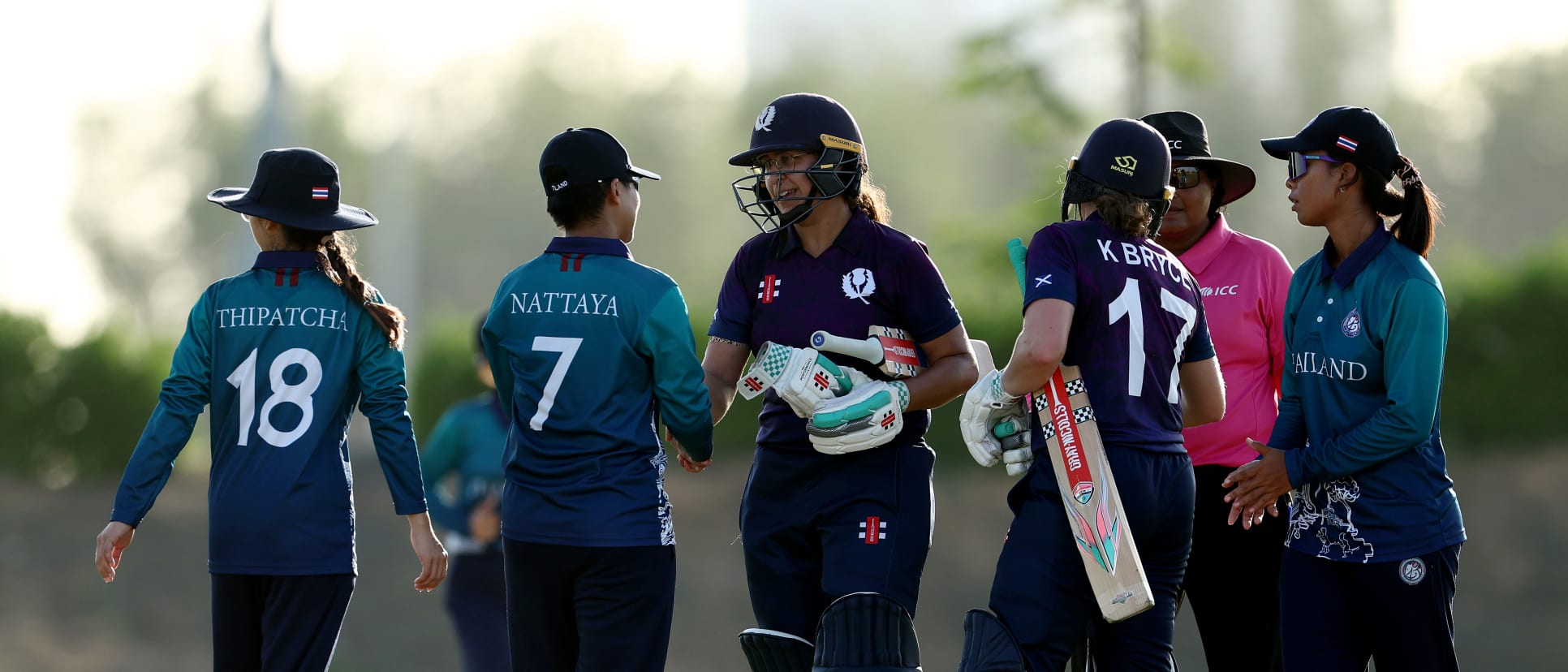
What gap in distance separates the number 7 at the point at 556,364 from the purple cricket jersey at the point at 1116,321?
1364 mm

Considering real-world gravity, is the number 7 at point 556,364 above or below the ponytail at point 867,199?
below

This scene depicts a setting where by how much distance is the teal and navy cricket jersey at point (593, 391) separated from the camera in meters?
4.39

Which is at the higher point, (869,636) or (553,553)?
(553,553)

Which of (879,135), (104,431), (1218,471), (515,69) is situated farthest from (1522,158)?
(1218,471)

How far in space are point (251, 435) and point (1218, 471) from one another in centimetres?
325

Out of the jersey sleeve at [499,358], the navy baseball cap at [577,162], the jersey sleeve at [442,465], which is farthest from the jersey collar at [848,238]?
the jersey sleeve at [442,465]

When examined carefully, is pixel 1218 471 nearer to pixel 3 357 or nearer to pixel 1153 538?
pixel 1153 538

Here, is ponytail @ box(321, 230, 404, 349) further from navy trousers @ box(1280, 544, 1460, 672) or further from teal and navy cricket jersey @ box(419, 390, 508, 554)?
navy trousers @ box(1280, 544, 1460, 672)

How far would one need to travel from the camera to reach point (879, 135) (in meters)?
42.6

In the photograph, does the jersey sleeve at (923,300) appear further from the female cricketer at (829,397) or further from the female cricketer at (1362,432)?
the female cricketer at (1362,432)

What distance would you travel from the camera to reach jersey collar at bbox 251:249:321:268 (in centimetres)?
455

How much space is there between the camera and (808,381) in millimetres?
4402

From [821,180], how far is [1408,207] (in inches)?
70.4

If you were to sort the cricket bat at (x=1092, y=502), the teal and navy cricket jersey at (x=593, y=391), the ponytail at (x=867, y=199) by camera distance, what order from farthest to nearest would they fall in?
1. the ponytail at (x=867, y=199)
2. the teal and navy cricket jersey at (x=593, y=391)
3. the cricket bat at (x=1092, y=502)
